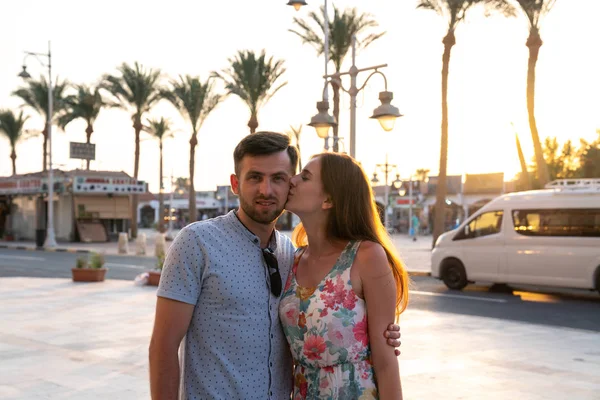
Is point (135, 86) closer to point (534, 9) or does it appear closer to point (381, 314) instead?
point (534, 9)

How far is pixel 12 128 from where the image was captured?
6038 centimetres

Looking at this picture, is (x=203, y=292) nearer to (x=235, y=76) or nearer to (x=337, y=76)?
(x=337, y=76)

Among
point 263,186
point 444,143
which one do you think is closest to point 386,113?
point 263,186

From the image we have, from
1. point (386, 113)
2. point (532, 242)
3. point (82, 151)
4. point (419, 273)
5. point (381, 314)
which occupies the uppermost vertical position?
point (82, 151)

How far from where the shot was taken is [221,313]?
2549 mm

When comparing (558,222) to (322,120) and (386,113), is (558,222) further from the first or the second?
(322,120)

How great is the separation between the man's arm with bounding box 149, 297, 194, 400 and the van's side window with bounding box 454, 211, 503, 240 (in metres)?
14.1

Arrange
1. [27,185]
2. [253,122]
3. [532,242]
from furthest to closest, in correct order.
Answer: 1. [27,185]
2. [253,122]
3. [532,242]

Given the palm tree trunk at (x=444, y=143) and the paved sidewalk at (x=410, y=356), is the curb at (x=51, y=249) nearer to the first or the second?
the palm tree trunk at (x=444, y=143)

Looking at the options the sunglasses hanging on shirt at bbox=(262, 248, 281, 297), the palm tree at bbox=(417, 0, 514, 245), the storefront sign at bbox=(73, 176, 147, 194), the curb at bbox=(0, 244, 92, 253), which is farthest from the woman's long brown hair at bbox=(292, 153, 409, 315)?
the storefront sign at bbox=(73, 176, 147, 194)

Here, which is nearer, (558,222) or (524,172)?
(558,222)

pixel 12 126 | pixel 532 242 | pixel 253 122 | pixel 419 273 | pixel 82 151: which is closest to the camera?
pixel 532 242

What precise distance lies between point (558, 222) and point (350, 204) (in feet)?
43.3

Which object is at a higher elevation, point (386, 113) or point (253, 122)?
point (253, 122)
